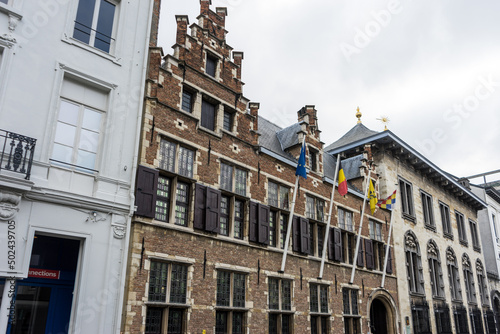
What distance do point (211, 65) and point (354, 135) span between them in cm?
1165

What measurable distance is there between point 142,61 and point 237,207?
17.0 feet

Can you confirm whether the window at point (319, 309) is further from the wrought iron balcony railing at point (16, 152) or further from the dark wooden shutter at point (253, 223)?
the wrought iron balcony railing at point (16, 152)

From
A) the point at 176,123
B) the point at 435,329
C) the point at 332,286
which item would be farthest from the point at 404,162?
the point at 176,123

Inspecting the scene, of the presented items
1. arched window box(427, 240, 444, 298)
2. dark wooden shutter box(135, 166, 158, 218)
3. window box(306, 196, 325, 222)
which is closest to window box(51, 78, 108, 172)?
dark wooden shutter box(135, 166, 158, 218)

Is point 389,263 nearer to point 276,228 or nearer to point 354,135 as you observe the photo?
point 354,135

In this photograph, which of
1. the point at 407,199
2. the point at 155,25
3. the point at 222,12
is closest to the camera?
the point at 155,25

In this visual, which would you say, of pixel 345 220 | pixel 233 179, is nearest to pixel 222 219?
pixel 233 179

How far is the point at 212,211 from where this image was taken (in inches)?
477

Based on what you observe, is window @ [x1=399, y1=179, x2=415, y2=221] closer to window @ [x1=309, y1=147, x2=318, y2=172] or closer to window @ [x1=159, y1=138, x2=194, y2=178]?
window @ [x1=309, y1=147, x2=318, y2=172]

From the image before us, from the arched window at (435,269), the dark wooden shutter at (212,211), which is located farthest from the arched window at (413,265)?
the dark wooden shutter at (212,211)

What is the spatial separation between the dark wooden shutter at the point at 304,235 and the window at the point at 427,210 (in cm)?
1084

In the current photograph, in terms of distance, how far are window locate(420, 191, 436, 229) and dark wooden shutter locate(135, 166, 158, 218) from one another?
1748cm

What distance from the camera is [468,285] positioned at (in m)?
26.4

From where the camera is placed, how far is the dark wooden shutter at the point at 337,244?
53.8 feet
